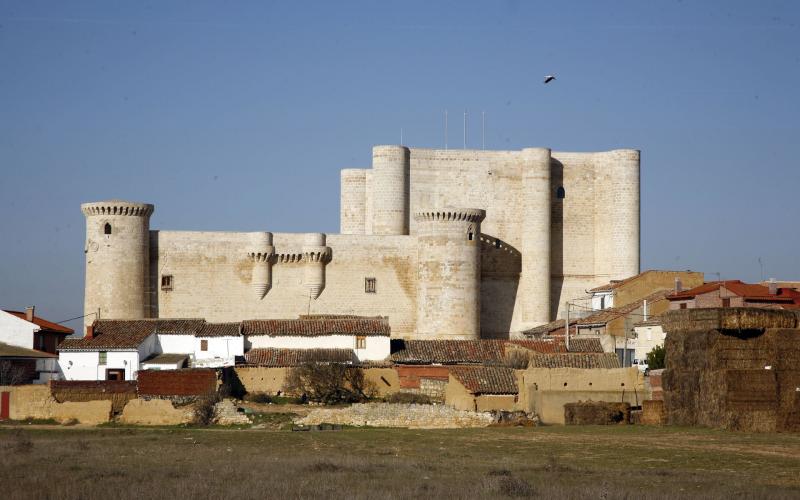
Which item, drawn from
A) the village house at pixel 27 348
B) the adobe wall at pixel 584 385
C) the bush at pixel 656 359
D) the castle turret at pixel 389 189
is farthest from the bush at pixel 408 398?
the castle turret at pixel 389 189

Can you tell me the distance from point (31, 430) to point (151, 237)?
24279 millimetres

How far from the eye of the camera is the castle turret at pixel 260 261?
5497 cm

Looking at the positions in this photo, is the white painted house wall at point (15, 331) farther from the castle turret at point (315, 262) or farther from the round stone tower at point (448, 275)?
the round stone tower at point (448, 275)

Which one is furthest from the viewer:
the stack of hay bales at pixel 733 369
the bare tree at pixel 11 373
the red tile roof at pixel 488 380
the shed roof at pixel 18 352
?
the shed roof at pixel 18 352

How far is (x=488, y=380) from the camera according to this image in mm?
34844

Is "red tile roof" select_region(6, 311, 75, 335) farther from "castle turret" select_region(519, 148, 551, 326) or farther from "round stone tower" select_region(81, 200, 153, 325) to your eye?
"castle turret" select_region(519, 148, 551, 326)

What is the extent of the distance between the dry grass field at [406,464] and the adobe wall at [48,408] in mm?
3841

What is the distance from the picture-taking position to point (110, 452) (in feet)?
81.0

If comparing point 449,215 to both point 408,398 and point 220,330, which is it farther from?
point 408,398

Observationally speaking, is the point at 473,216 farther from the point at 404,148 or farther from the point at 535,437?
the point at 535,437

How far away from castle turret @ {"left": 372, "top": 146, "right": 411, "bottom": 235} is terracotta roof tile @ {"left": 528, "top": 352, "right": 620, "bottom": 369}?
21.7 metres

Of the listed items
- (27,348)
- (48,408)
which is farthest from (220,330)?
(48,408)

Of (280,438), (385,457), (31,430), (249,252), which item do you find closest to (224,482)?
(385,457)

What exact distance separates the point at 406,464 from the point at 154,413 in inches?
506
